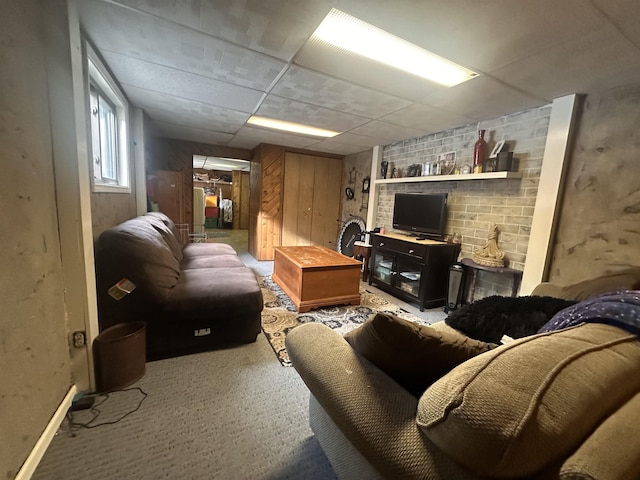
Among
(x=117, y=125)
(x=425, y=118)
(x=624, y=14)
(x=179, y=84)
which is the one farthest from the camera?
(x=425, y=118)

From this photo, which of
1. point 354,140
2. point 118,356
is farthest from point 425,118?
point 118,356

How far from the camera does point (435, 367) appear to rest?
0.89 m

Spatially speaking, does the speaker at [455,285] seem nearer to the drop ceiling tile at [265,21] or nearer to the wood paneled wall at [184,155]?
the drop ceiling tile at [265,21]

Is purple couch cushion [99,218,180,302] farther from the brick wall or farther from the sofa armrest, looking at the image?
the brick wall

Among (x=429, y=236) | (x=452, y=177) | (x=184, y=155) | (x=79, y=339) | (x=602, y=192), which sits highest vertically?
(x=184, y=155)

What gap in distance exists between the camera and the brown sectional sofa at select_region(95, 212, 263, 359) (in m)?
1.81

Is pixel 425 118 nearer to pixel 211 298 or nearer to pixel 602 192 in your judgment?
pixel 602 192

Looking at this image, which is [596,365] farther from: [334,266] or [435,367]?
[334,266]

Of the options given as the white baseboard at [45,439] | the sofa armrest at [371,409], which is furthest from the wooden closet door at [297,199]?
the sofa armrest at [371,409]

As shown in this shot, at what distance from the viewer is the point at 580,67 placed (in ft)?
6.12

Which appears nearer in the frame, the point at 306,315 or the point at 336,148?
the point at 306,315

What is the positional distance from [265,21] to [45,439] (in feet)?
8.09

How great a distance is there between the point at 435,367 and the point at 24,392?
1.66 metres

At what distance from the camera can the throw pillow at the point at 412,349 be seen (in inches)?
34.0
